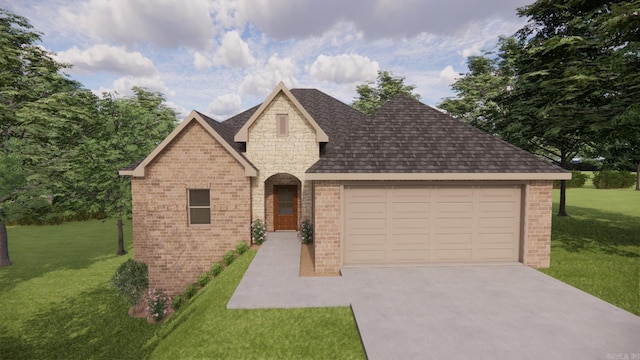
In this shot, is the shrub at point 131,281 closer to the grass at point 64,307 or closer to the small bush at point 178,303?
the grass at point 64,307

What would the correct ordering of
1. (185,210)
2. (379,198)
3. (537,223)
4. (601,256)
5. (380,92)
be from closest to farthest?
(379,198) → (537,223) → (601,256) → (185,210) → (380,92)

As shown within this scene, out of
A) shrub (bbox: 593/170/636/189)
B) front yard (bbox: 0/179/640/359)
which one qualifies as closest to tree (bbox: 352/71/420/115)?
front yard (bbox: 0/179/640/359)

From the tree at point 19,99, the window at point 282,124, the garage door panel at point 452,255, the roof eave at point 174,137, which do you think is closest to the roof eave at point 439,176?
the garage door panel at point 452,255

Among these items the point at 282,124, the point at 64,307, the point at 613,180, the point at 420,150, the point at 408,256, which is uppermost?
the point at 282,124

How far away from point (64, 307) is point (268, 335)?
12.8 metres

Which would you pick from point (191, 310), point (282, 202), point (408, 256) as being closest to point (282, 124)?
point (282, 202)

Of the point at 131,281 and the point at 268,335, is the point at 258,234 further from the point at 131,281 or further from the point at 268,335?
the point at 268,335

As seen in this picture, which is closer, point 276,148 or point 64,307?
point 64,307

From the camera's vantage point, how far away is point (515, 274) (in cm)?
985

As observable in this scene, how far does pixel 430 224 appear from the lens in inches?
419

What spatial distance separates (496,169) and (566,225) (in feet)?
42.0

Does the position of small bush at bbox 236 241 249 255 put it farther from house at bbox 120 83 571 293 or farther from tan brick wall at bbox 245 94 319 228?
tan brick wall at bbox 245 94 319 228

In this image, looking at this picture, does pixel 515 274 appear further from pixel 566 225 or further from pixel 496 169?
pixel 566 225

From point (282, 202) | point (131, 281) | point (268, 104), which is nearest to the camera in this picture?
point (131, 281)
